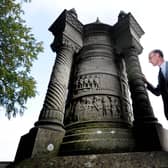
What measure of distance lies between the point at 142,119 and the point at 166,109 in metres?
0.60

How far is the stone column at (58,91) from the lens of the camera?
412 centimetres

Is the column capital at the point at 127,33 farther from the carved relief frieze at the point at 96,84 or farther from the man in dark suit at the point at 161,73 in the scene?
the man in dark suit at the point at 161,73

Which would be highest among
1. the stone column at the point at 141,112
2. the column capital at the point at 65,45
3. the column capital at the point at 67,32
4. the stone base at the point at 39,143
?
the column capital at the point at 67,32

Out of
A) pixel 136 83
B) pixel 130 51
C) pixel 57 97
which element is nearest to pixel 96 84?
pixel 136 83

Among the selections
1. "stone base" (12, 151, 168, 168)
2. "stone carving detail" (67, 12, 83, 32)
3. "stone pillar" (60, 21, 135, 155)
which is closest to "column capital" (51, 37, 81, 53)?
"stone pillar" (60, 21, 135, 155)

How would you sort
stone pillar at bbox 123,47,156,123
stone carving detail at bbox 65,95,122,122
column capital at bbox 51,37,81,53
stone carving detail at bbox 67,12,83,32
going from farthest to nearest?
stone carving detail at bbox 67,12,83,32, column capital at bbox 51,37,81,53, stone carving detail at bbox 65,95,122,122, stone pillar at bbox 123,47,156,123

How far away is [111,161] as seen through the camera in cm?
293

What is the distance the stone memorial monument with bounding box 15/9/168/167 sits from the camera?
3.63m

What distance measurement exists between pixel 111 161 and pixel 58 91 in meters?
2.32

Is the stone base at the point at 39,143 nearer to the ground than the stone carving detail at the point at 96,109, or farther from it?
nearer to the ground

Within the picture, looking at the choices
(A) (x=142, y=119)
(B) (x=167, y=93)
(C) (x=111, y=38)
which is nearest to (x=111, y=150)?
(A) (x=142, y=119)

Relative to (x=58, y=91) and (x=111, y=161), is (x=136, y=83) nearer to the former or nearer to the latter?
(x=58, y=91)

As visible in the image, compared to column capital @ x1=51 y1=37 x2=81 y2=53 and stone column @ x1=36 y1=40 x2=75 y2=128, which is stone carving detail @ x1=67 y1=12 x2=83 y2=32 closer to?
column capital @ x1=51 y1=37 x2=81 y2=53

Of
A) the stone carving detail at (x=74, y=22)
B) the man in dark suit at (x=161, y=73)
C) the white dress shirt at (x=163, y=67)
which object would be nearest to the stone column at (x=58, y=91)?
the stone carving detail at (x=74, y=22)
